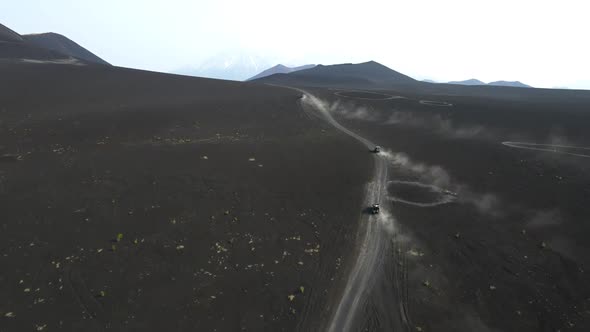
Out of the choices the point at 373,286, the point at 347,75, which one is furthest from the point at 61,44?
the point at 373,286

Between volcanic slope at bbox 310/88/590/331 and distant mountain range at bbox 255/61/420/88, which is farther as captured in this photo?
distant mountain range at bbox 255/61/420/88

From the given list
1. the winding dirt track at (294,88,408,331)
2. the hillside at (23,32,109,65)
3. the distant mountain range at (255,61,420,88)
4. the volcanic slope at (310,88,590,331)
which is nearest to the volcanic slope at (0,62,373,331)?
the winding dirt track at (294,88,408,331)

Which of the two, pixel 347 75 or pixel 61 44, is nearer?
pixel 61 44

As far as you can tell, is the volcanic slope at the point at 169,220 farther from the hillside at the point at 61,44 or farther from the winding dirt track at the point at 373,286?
the hillside at the point at 61,44

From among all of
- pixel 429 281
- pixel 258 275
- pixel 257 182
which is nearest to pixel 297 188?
pixel 257 182

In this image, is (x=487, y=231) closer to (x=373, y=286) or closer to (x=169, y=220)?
(x=373, y=286)

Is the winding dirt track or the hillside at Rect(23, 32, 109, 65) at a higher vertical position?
the hillside at Rect(23, 32, 109, 65)

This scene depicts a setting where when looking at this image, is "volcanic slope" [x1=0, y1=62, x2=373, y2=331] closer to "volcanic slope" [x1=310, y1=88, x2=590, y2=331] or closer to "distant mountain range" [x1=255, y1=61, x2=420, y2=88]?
"volcanic slope" [x1=310, y1=88, x2=590, y2=331]
